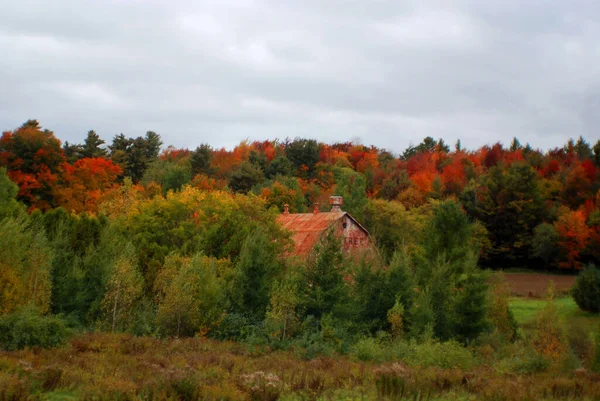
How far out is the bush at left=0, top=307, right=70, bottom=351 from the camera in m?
21.9

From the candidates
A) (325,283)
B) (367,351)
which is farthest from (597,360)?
(325,283)

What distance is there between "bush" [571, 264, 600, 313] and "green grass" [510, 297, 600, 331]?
0.55 metres

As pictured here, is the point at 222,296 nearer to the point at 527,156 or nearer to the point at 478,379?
the point at 478,379

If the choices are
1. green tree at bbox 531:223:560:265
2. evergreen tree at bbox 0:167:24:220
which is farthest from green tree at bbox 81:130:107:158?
green tree at bbox 531:223:560:265

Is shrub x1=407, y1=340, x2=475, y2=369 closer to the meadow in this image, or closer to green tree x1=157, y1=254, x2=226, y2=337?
the meadow

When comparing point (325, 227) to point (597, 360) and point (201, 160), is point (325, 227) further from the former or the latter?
point (201, 160)

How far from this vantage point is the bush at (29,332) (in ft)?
71.7

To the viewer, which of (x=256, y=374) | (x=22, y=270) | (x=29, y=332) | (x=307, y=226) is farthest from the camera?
(x=307, y=226)

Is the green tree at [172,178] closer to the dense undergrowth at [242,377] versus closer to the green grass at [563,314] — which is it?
the green grass at [563,314]

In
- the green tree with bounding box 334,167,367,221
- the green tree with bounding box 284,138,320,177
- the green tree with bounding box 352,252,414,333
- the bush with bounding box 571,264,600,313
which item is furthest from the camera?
the green tree with bounding box 284,138,320,177

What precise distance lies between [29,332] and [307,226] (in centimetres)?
3267

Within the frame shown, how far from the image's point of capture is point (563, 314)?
4534cm

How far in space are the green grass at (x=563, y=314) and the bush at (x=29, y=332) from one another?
96.1 feet

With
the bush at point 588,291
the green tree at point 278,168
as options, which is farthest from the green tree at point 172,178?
the bush at point 588,291
